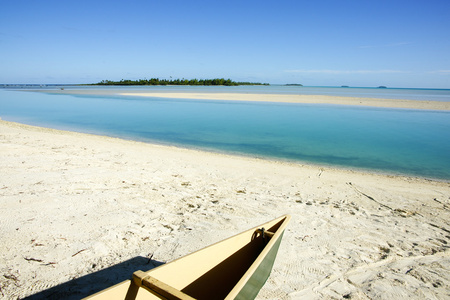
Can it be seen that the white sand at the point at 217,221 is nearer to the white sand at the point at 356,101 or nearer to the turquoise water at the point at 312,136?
the turquoise water at the point at 312,136

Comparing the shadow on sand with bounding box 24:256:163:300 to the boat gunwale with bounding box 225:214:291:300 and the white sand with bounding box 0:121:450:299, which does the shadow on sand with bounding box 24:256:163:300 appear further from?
the boat gunwale with bounding box 225:214:291:300

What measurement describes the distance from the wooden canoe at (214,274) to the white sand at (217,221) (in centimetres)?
46

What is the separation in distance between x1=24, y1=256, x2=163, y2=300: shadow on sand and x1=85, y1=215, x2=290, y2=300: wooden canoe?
3.17 feet

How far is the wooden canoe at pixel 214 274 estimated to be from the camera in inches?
87.0

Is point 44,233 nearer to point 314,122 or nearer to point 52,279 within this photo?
point 52,279

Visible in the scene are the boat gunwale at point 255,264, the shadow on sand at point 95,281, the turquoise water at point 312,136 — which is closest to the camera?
the boat gunwale at point 255,264

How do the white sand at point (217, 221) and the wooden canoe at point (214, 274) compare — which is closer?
the wooden canoe at point (214, 274)

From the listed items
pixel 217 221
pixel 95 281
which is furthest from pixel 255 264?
pixel 217 221

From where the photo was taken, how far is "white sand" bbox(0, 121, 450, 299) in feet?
11.0

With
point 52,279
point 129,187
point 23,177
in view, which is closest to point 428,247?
point 52,279

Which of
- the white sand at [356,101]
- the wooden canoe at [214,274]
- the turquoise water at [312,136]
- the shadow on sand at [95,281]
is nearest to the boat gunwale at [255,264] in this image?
the wooden canoe at [214,274]

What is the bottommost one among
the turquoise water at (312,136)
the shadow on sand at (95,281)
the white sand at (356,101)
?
the shadow on sand at (95,281)

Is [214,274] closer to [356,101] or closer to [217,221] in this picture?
[217,221]

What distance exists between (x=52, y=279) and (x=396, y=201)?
648 cm
